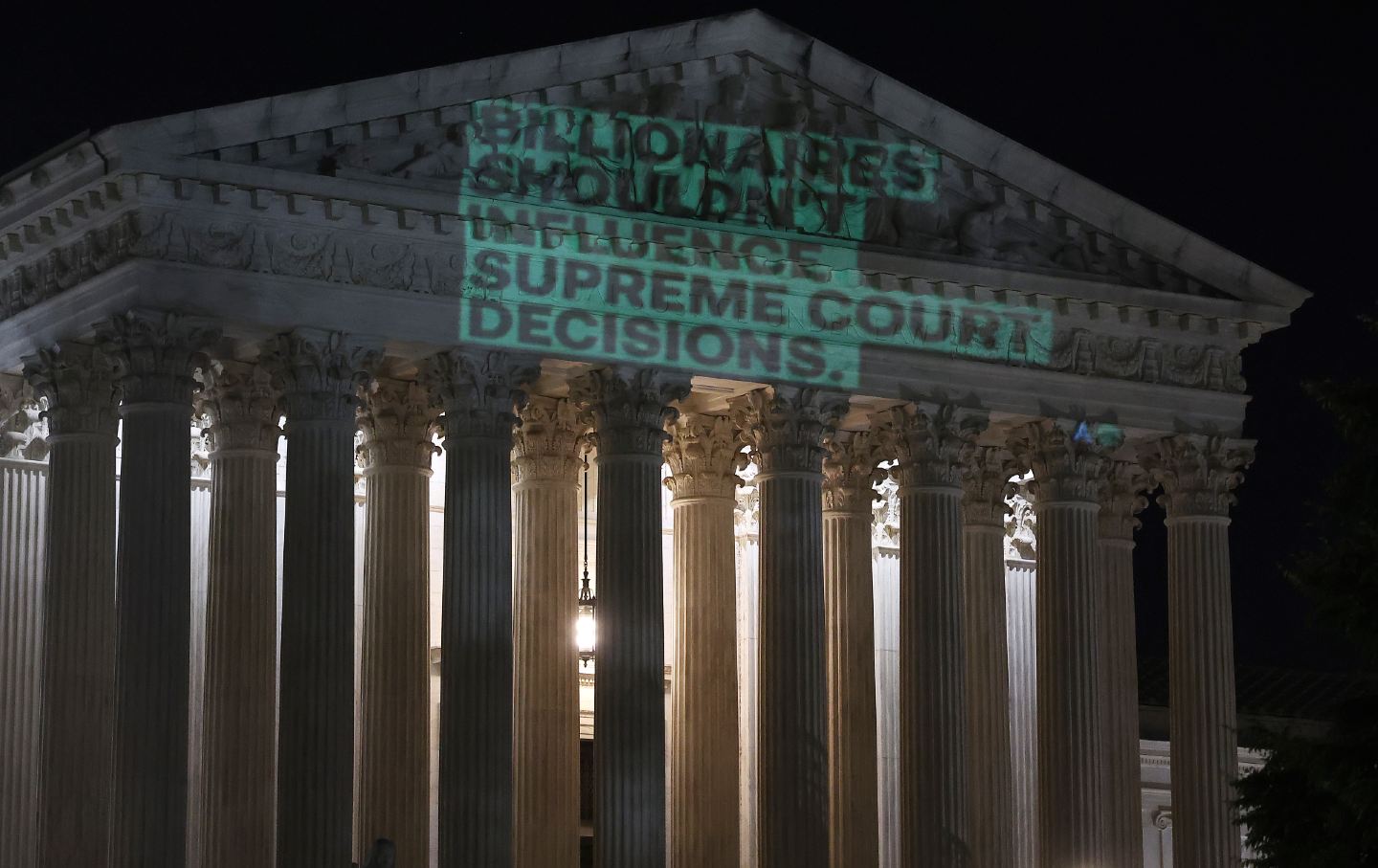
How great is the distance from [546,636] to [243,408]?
6921 mm

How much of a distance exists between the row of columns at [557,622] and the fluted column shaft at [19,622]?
9.00ft

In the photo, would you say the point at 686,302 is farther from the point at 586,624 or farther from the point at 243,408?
the point at 243,408

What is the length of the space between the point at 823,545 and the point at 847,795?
4.96m

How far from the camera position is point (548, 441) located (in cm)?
4550

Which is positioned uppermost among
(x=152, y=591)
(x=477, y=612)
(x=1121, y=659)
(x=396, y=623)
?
(x=152, y=591)

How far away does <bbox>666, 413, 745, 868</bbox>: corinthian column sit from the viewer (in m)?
46.0

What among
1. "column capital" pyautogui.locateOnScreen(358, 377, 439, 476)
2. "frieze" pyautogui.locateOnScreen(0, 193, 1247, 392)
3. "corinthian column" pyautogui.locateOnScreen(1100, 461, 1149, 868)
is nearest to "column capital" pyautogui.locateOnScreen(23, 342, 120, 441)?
"frieze" pyautogui.locateOnScreen(0, 193, 1247, 392)

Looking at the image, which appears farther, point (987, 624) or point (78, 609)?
point (987, 624)

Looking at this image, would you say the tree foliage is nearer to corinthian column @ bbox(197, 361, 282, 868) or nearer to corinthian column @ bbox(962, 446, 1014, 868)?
corinthian column @ bbox(962, 446, 1014, 868)

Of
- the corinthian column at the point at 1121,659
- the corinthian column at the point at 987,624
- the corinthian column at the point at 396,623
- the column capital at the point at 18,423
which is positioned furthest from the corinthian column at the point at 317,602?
the corinthian column at the point at 1121,659

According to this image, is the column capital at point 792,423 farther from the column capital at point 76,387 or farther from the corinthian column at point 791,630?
the column capital at point 76,387

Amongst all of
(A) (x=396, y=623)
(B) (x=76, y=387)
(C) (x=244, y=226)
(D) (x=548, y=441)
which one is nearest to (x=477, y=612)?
(A) (x=396, y=623)

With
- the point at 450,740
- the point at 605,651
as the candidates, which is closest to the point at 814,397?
the point at 605,651

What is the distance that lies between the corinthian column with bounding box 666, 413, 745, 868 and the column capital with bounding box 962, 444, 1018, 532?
5527mm
